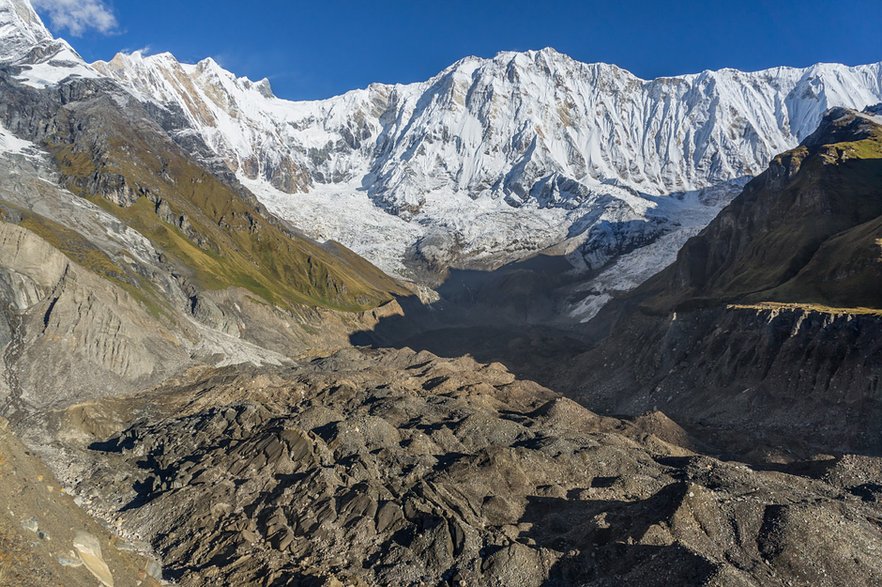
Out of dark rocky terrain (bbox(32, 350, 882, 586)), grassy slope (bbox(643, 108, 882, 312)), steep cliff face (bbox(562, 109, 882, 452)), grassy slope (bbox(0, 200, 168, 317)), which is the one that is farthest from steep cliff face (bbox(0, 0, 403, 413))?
grassy slope (bbox(643, 108, 882, 312))

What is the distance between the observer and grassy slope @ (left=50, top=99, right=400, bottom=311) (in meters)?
126

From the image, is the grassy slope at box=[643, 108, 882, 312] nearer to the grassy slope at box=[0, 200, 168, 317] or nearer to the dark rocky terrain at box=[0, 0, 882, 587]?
the dark rocky terrain at box=[0, 0, 882, 587]

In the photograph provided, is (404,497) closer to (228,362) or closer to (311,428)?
(311,428)

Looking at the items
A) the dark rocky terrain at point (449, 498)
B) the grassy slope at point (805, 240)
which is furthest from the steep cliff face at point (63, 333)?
the grassy slope at point (805, 240)

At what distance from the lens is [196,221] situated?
14312 cm

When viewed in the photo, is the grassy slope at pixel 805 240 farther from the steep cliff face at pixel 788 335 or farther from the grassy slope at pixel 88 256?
the grassy slope at pixel 88 256

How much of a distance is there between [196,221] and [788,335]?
12344cm

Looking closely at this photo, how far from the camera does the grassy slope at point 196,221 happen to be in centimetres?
12588

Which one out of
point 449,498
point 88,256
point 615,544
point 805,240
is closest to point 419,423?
point 449,498

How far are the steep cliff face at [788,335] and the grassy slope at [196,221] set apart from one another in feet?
245

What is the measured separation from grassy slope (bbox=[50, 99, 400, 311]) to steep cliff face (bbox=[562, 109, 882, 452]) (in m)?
74.7

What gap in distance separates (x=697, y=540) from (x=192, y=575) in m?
29.8

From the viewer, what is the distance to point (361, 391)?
253 feet

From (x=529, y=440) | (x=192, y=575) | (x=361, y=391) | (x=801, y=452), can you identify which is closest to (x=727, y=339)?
(x=801, y=452)
